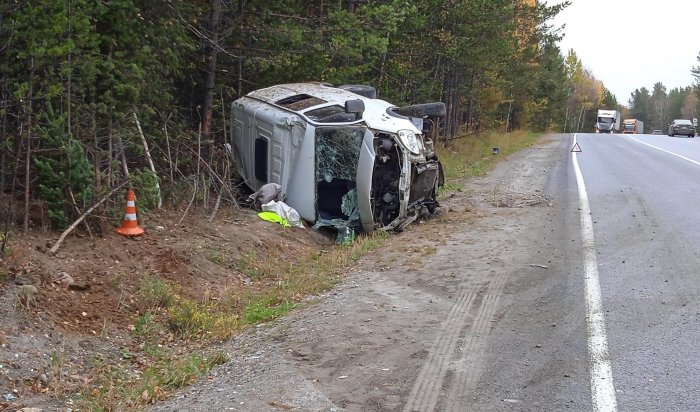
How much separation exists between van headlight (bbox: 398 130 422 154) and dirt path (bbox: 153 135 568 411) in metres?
1.61

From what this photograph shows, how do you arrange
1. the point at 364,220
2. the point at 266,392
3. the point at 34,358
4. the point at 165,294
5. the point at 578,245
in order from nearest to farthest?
the point at 266,392, the point at 34,358, the point at 165,294, the point at 578,245, the point at 364,220

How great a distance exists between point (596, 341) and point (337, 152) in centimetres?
629

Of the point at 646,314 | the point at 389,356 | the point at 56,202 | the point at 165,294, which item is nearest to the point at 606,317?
the point at 646,314

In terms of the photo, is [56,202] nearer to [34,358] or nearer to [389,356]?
[34,358]

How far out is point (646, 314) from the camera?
571 centimetres

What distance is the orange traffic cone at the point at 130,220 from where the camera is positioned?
7.83 metres

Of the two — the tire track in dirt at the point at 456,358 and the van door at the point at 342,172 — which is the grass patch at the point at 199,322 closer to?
the tire track in dirt at the point at 456,358

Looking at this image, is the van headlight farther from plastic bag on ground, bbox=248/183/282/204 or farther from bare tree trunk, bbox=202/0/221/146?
bare tree trunk, bbox=202/0/221/146

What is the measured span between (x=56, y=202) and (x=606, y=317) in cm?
572

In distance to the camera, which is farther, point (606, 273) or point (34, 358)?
point (606, 273)

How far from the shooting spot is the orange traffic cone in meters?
7.83

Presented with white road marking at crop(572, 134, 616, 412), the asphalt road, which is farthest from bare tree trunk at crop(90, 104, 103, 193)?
the asphalt road

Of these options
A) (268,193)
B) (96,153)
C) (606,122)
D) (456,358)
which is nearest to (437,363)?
(456,358)

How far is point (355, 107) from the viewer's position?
34.4ft
